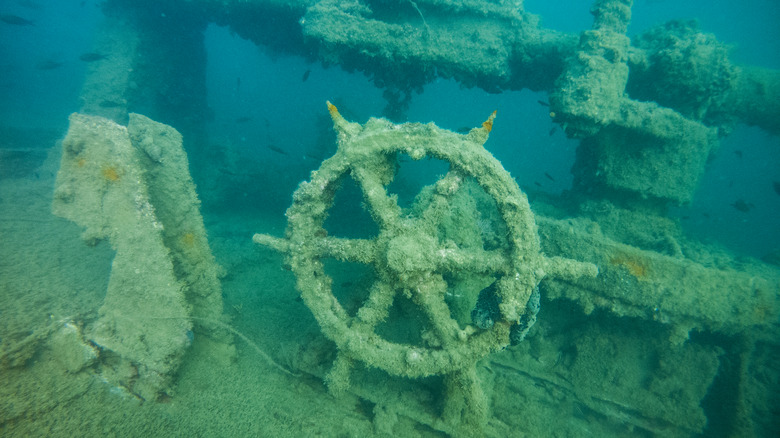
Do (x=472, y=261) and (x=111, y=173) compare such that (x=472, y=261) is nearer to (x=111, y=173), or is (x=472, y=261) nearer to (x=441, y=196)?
(x=441, y=196)

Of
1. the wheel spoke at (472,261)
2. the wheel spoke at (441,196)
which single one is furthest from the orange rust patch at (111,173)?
the wheel spoke at (472,261)

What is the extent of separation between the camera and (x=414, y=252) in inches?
98.0

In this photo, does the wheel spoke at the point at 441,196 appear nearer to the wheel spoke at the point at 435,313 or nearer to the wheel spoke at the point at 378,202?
the wheel spoke at the point at 378,202

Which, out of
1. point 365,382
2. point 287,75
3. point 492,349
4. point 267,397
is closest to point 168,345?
point 267,397

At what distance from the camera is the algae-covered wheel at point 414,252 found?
248 centimetres

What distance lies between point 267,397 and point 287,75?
Result: 109 m

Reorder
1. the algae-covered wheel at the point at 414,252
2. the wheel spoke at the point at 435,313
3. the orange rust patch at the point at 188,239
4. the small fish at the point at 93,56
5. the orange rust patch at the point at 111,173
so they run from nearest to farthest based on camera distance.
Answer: the algae-covered wheel at the point at 414,252
the wheel spoke at the point at 435,313
the orange rust patch at the point at 111,173
the orange rust patch at the point at 188,239
the small fish at the point at 93,56

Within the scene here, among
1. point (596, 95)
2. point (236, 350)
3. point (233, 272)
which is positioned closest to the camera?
point (236, 350)

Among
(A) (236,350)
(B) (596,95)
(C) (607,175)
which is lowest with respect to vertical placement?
(A) (236,350)

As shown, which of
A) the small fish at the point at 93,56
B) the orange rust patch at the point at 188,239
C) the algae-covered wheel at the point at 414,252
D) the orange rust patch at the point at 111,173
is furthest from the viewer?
the small fish at the point at 93,56

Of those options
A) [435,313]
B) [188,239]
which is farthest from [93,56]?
[435,313]

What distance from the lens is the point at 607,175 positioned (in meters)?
5.09

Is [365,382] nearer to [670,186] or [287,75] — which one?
[670,186]

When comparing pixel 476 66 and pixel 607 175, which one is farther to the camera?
pixel 476 66
